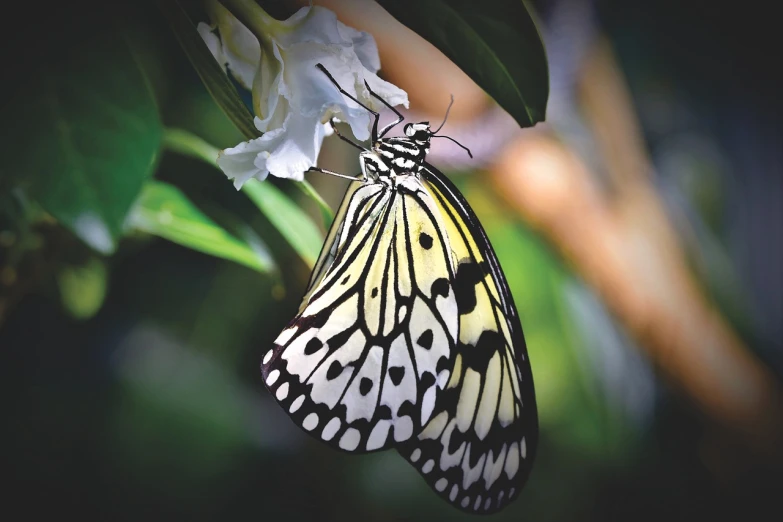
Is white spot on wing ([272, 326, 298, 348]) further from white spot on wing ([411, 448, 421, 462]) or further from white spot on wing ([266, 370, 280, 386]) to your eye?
white spot on wing ([411, 448, 421, 462])

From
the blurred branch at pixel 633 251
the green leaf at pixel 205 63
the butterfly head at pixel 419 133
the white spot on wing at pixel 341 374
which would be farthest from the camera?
the blurred branch at pixel 633 251

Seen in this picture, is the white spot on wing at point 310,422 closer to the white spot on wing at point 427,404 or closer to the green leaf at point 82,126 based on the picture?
the white spot on wing at point 427,404

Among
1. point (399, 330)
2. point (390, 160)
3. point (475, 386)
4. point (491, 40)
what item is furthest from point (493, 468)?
point (491, 40)

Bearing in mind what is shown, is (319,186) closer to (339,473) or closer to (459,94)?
(459,94)

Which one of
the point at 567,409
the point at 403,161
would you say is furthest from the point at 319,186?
the point at 567,409

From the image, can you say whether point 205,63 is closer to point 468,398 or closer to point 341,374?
point 341,374

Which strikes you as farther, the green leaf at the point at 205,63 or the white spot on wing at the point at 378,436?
the white spot on wing at the point at 378,436

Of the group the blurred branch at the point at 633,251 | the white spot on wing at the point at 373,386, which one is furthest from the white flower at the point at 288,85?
the blurred branch at the point at 633,251
